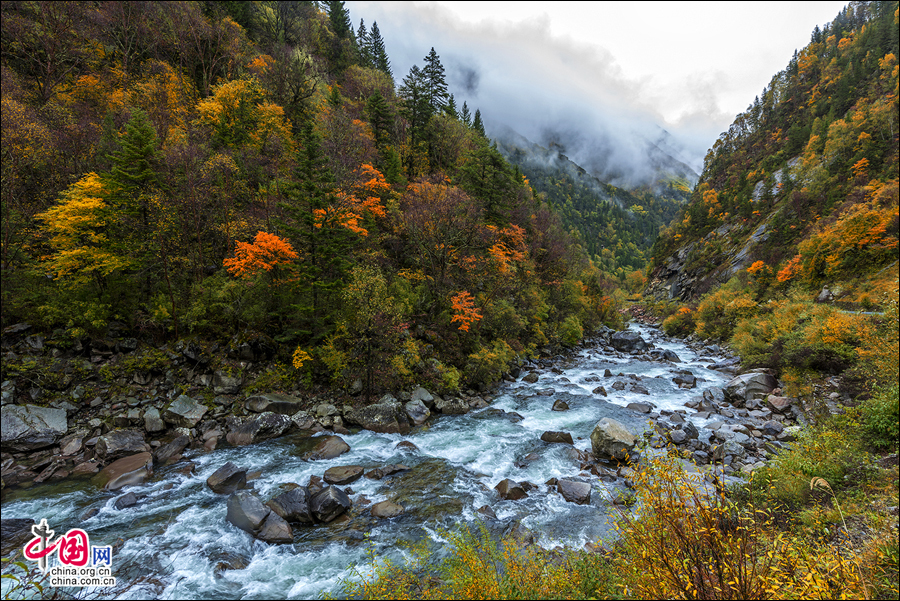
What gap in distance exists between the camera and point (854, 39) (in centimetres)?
6581

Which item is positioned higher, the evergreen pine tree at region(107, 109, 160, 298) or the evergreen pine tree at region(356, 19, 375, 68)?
the evergreen pine tree at region(356, 19, 375, 68)

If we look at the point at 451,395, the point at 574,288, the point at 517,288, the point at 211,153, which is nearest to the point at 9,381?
the point at 211,153

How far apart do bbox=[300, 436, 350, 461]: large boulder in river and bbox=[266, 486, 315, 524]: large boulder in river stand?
286 centimetres

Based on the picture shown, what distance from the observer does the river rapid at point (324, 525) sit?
802 cm

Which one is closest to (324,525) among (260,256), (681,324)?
(260,256)

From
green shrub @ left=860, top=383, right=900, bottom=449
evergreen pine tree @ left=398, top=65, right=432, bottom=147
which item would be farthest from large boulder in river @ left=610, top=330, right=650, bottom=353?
evergreen pine tree @ left=398, top=65, right=432, bottom=147

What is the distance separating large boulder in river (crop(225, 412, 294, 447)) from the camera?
14.1 metres

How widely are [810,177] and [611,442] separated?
6411 cm

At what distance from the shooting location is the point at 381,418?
16.3 metres

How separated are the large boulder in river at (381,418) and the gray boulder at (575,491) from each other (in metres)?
7.83

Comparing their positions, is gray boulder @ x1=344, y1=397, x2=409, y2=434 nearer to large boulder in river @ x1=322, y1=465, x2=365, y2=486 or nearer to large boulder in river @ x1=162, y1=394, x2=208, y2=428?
large boulder in river @ x1=322, y1=465, x2=365, y2=486

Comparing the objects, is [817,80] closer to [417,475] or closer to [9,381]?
[417,475]

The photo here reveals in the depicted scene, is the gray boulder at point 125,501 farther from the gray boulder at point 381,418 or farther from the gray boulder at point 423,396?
the gray boulder at point 423,396

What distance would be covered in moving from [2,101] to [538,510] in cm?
2940
